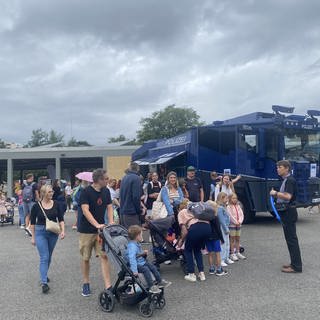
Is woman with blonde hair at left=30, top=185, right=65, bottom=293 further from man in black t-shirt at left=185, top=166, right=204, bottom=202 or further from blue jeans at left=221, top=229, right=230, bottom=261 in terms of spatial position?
man in black t-shirt at left=185, top=166, right=204, bottom=202

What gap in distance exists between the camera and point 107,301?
17.0 feet

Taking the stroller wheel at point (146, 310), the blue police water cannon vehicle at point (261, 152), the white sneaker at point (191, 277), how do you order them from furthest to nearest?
the blue police water cannon vehicle at point (261, 152) → the white sneaker at point (191, 277) → the stroller wheel at point (146, 310)

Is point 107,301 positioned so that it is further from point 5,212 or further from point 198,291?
point 5,212

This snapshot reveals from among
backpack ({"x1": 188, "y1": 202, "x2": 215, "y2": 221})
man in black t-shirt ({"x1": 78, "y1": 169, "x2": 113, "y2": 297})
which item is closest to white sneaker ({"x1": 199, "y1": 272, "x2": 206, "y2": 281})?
backpack ({"x1": 188, "y1": 202, "x2": 215, "y2": 221})

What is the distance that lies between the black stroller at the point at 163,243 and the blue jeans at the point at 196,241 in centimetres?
50

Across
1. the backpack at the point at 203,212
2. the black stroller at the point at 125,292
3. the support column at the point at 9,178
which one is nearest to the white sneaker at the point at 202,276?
the backpack at the point at 203,212

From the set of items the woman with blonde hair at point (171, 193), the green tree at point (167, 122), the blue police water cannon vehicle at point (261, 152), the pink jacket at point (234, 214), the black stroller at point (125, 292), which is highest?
the green tree at point (167, 122)

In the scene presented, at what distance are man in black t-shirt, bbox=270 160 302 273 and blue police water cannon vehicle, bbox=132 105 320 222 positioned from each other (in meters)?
4.93

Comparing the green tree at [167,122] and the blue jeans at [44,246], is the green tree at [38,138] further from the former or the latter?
the blue jeans at [44,246]

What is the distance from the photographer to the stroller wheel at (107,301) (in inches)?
202

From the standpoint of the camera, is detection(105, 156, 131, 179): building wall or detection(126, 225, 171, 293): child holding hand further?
detection(105, 156, 131, 179): building wall

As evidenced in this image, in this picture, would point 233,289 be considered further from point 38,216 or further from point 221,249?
point 38,216

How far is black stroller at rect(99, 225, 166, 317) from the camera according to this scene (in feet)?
16.5

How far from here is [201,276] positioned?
651cm
